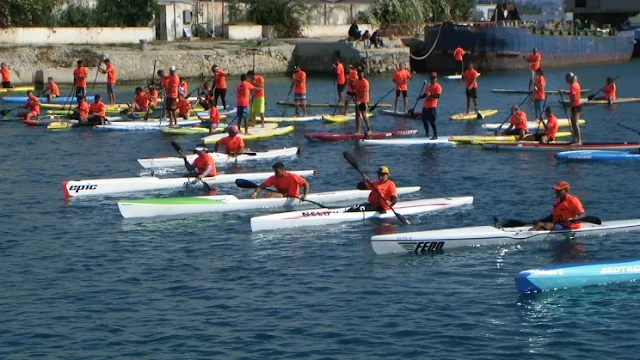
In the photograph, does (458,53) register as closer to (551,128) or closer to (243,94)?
(243,94)

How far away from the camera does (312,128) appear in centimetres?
3922

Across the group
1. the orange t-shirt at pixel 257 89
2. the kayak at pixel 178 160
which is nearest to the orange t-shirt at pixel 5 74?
the orange t-shirt at pixel 257 89

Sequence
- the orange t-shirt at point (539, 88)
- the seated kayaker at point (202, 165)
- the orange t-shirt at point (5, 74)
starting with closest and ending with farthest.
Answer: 1. the seated kayaker at point (202, 165)
2. the orange t-shirt at point (539, 88)
3. the orange t-shirt at point (5, 74)

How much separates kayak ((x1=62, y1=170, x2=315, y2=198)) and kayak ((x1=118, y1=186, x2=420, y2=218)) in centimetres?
234

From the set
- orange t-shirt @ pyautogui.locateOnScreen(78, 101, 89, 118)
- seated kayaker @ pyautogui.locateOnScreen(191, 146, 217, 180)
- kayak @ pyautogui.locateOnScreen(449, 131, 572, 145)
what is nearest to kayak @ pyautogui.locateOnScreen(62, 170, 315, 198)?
seated kayaker @ pyautogui.locateOnScreen(191, 146, 217, 180)

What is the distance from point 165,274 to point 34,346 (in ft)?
12.9

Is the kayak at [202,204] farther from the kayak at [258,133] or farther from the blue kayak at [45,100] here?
the blue kayak at [45,100]

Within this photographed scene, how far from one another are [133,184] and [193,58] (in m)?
32.5

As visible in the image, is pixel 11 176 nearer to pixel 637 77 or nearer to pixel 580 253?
pixel 580 253

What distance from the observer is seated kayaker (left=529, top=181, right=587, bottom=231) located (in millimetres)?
20469

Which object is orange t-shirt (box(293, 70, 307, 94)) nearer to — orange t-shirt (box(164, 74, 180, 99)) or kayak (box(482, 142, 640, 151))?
orange t-shirt (box(164, 74, 180, 99))

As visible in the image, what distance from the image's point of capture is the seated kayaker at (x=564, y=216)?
20.5 meters

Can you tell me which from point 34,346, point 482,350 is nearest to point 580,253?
point 482,350

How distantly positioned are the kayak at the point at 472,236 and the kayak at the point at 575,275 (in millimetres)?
2568
